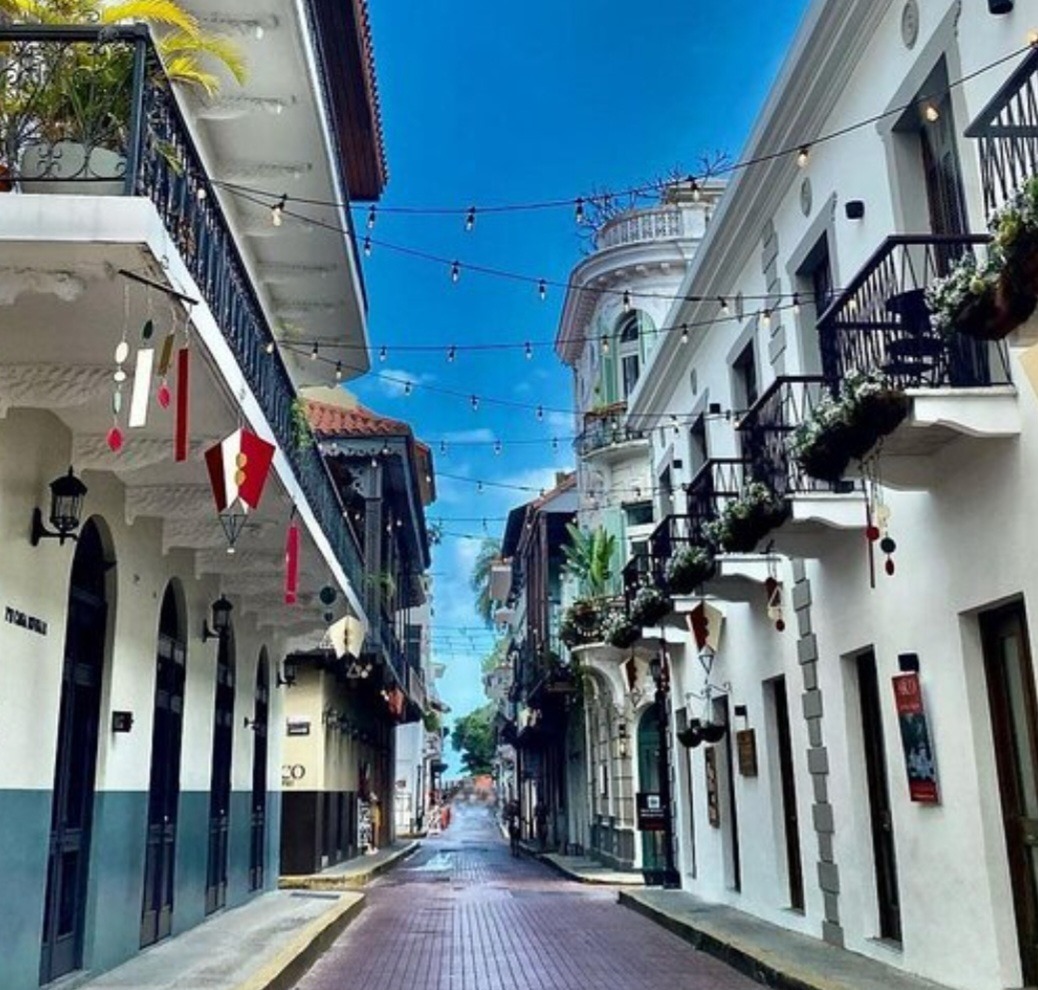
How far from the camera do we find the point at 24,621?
277 inches

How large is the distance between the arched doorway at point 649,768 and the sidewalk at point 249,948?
23.5 feet

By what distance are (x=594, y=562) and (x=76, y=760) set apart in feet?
48.1

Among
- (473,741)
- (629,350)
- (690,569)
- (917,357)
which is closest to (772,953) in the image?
(690,569)

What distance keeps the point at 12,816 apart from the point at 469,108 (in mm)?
12801

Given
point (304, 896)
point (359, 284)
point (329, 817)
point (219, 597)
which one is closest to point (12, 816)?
point (219, 597)

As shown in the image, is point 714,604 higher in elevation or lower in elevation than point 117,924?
higher

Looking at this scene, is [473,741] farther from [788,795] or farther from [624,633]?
[788,795]

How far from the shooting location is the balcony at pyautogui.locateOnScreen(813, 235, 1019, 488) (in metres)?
6.67

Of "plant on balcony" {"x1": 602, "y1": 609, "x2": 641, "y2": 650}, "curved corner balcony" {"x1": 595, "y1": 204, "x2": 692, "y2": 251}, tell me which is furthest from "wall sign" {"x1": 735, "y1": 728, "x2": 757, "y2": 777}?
"curved corner balcony" {"x1": 595, "y1": 204, "x2": 692, "y2": 251}

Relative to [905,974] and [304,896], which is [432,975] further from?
[304,896]

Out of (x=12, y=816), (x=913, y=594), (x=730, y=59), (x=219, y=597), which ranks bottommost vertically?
(x=12, y=816)

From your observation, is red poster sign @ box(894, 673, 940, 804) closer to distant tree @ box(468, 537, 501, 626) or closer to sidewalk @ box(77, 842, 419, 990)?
sidewalk @ box(77, 842, 419, 990)

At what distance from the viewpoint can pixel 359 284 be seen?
1364 cm

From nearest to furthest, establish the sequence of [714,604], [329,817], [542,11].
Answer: [714,604] < [542,11] < [329,817]
